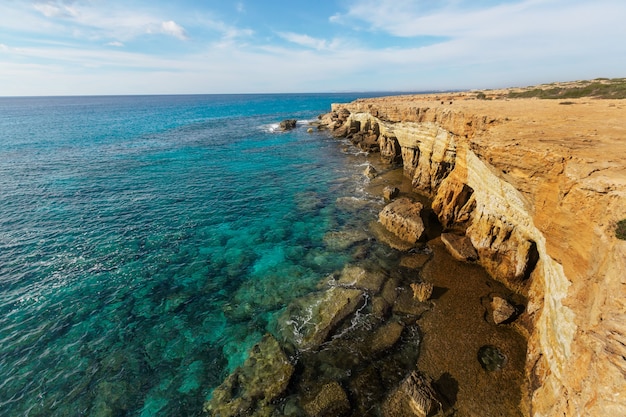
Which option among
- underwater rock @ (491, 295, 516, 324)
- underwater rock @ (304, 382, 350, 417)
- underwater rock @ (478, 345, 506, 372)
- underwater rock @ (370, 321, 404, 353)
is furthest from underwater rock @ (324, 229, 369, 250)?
underwater rock @ (304, 382, 350, 417)

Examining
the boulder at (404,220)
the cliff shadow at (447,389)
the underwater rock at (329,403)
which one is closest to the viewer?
the underwater rock at (329,403)

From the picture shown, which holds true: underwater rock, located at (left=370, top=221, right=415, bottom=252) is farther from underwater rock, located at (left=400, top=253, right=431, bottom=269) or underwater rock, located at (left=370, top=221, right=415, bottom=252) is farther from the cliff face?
the cliff face

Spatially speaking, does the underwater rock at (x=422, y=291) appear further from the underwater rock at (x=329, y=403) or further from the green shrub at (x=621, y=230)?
the green shrub at (x=621, y=230)

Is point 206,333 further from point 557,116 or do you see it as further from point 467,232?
point 557,116

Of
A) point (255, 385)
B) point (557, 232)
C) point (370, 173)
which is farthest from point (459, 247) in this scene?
point (370, 173)

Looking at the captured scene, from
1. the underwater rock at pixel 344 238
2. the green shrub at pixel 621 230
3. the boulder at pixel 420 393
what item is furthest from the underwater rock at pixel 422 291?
the green shrub at pixel 621 230
